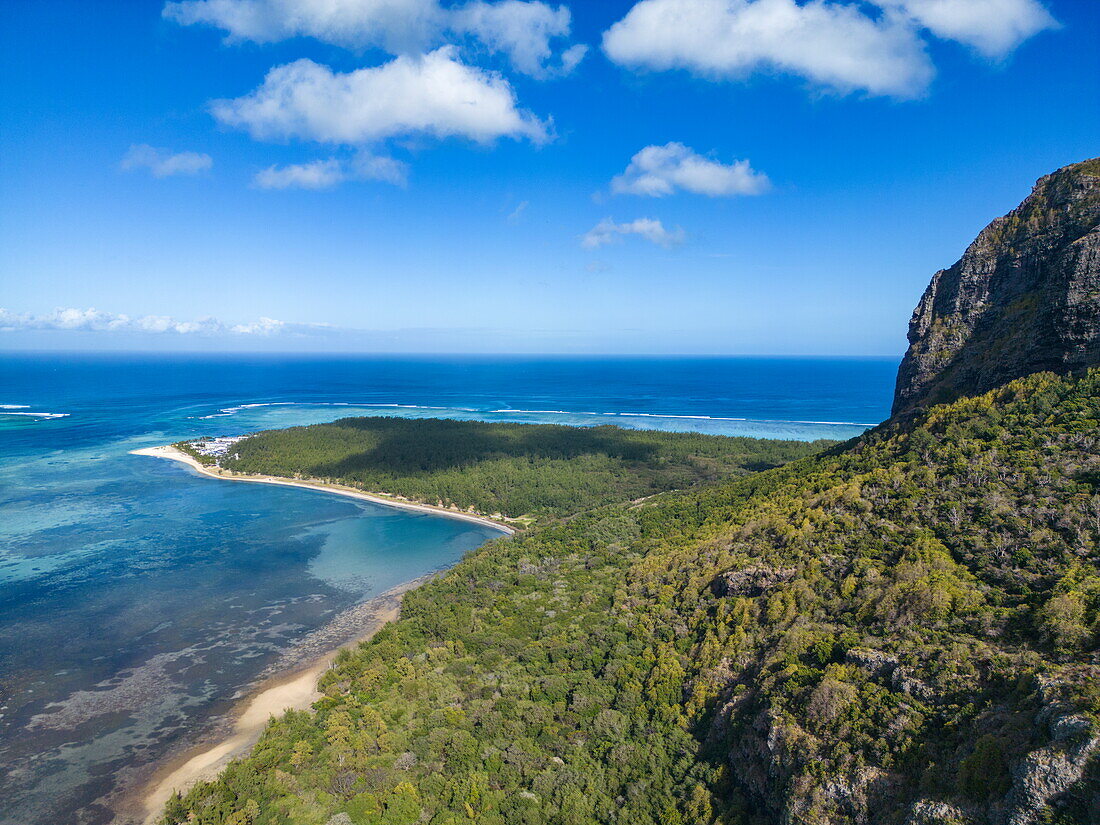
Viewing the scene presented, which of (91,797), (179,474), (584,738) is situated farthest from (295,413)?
(584,738)

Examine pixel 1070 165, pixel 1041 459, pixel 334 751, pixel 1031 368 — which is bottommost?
pixel 334 751

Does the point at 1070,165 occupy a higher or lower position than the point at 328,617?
higher

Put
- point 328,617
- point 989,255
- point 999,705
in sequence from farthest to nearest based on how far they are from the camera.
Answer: point 328,617, point 989,255, point 999,705

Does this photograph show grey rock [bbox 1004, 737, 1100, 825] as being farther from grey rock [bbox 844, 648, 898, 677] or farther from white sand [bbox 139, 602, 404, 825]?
white sand [bbox 139, 602, 404, 825]

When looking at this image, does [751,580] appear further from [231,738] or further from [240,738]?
[231,738]

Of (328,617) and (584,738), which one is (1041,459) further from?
(328,617)
